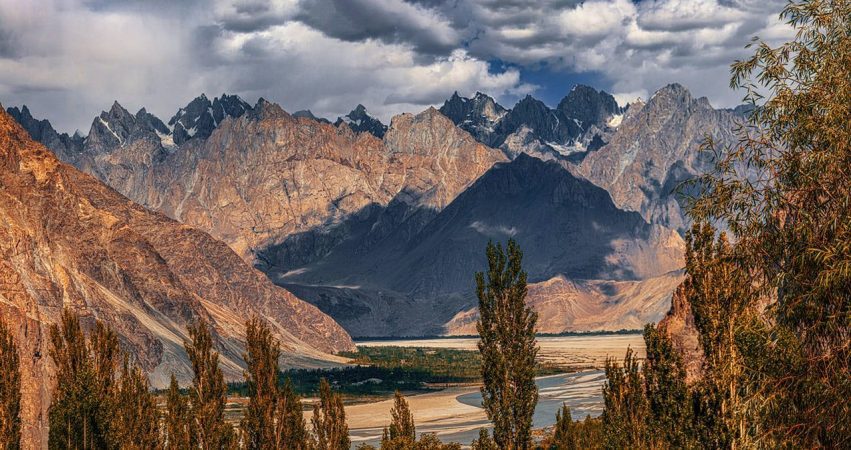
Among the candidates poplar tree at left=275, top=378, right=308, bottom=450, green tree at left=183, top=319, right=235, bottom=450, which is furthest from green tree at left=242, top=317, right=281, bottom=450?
green tree at left=183, top=319, right=235, bottom=450

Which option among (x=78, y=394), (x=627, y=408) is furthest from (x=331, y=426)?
(x=627, y=408)

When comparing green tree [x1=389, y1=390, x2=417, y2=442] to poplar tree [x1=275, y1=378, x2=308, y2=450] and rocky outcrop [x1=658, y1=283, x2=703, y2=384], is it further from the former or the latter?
rocky outcrop [x1=658, y1=283, x2=703, y2=384]

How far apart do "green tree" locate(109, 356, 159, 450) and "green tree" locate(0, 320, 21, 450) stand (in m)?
4.96

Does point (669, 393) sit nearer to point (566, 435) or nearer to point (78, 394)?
point (78, 394)

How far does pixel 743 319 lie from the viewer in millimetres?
30109

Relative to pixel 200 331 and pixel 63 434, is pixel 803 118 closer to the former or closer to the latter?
pixel 200 331

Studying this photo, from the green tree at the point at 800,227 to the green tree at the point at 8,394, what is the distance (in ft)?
116

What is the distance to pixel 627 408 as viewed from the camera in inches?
1922

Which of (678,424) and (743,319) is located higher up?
(743,319)

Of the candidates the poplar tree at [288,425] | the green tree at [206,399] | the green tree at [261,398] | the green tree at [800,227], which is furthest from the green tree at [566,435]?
the green tree at [800,227]

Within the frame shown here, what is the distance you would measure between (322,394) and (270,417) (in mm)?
5676

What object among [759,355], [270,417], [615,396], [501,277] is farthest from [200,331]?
[759,355]

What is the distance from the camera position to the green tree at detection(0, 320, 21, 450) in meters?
48.6

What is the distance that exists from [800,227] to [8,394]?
39.3m
